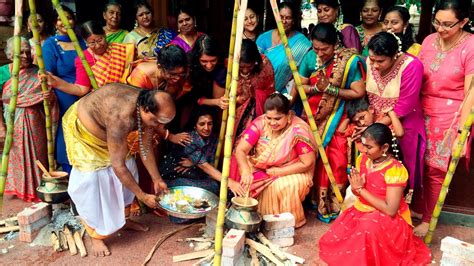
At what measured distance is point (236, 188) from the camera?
3.45 m

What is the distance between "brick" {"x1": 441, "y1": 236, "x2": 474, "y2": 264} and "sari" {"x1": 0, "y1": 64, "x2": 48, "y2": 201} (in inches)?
137

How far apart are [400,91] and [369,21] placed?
1.13 m

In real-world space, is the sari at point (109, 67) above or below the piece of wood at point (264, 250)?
above

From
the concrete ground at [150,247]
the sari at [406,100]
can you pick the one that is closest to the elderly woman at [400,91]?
the sari at [406,100]

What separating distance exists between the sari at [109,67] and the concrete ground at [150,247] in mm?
1233

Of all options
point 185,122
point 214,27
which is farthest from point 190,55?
point 214,27

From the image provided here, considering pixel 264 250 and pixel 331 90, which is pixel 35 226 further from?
pixel 331 90

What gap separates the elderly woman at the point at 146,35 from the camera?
427 cm

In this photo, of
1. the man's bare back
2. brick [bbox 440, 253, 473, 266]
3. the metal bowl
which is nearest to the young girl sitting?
brick [bbox 440, 253, 473, 266]

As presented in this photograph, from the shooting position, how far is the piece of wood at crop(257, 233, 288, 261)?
312 cm

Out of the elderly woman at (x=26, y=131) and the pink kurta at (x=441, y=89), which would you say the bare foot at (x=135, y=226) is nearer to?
the elderly woman at (x=26, y=131)

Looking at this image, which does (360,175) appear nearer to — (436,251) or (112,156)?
(436,251)

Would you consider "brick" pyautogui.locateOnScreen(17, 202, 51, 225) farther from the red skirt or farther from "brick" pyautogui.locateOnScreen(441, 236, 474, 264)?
"brick" pyautogui.locateOnScreen(441, 236, 474, 264)

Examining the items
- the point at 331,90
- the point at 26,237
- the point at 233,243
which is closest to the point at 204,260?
the point at 233,243
